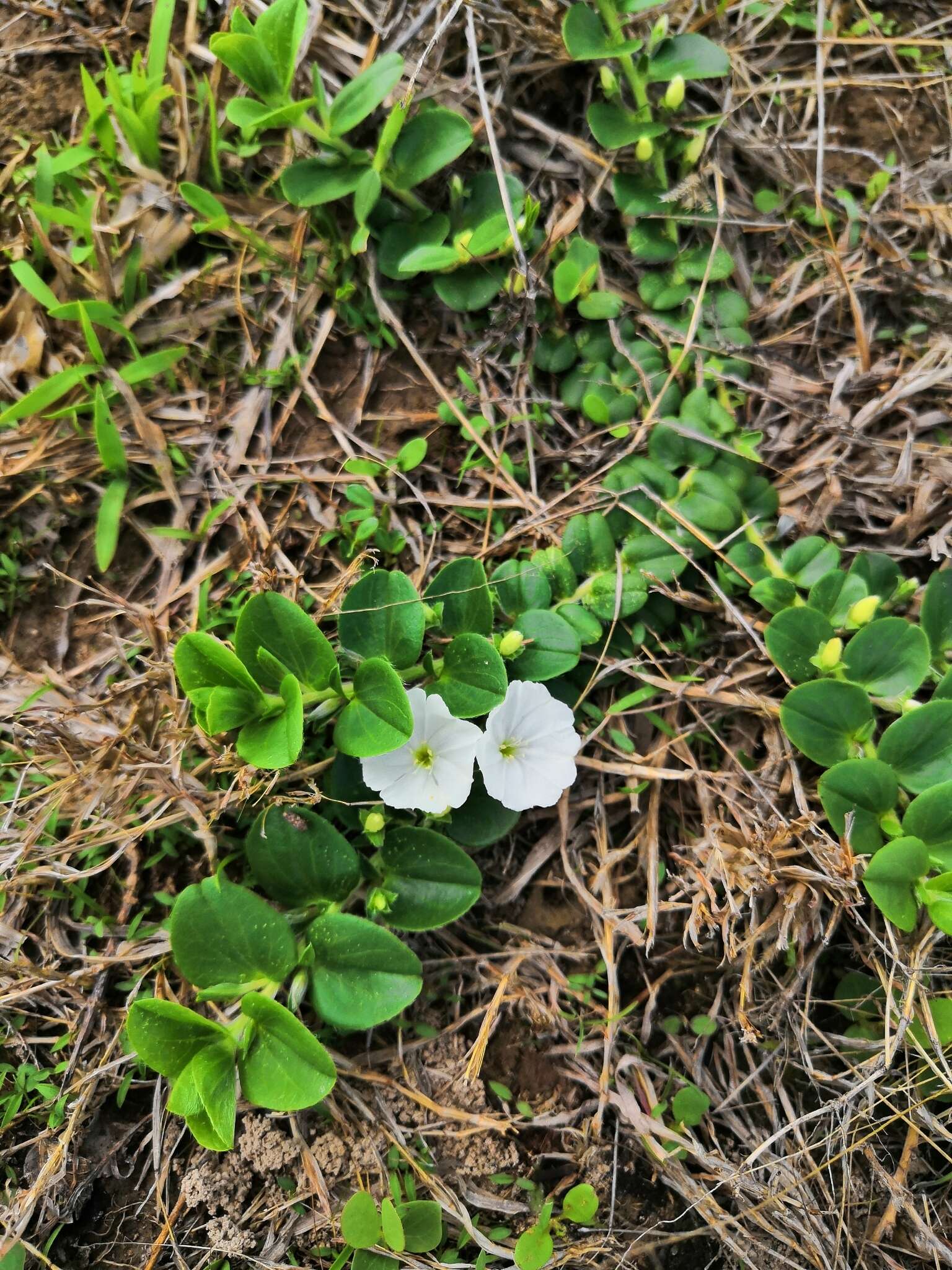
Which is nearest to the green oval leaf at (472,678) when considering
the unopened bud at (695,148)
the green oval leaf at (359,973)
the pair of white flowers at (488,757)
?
the pair of white flowers at (488,757)

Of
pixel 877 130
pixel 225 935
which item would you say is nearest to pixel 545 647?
pixel 225 935

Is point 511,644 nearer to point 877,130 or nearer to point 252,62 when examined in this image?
point 252,62

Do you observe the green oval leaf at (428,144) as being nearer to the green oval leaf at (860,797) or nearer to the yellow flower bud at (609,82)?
the yellow flower bud at (609,82)

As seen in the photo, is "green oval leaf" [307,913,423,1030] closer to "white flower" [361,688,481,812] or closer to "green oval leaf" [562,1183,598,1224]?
"white flower" [361,688,481,812]

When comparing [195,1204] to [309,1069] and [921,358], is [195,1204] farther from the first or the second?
[921,358]

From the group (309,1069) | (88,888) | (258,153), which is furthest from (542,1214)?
(258,153)

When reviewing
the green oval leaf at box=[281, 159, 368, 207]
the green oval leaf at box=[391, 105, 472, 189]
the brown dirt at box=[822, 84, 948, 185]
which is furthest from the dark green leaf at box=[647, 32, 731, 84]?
the green oval leaf at box=[281, 159, 368, 207]
